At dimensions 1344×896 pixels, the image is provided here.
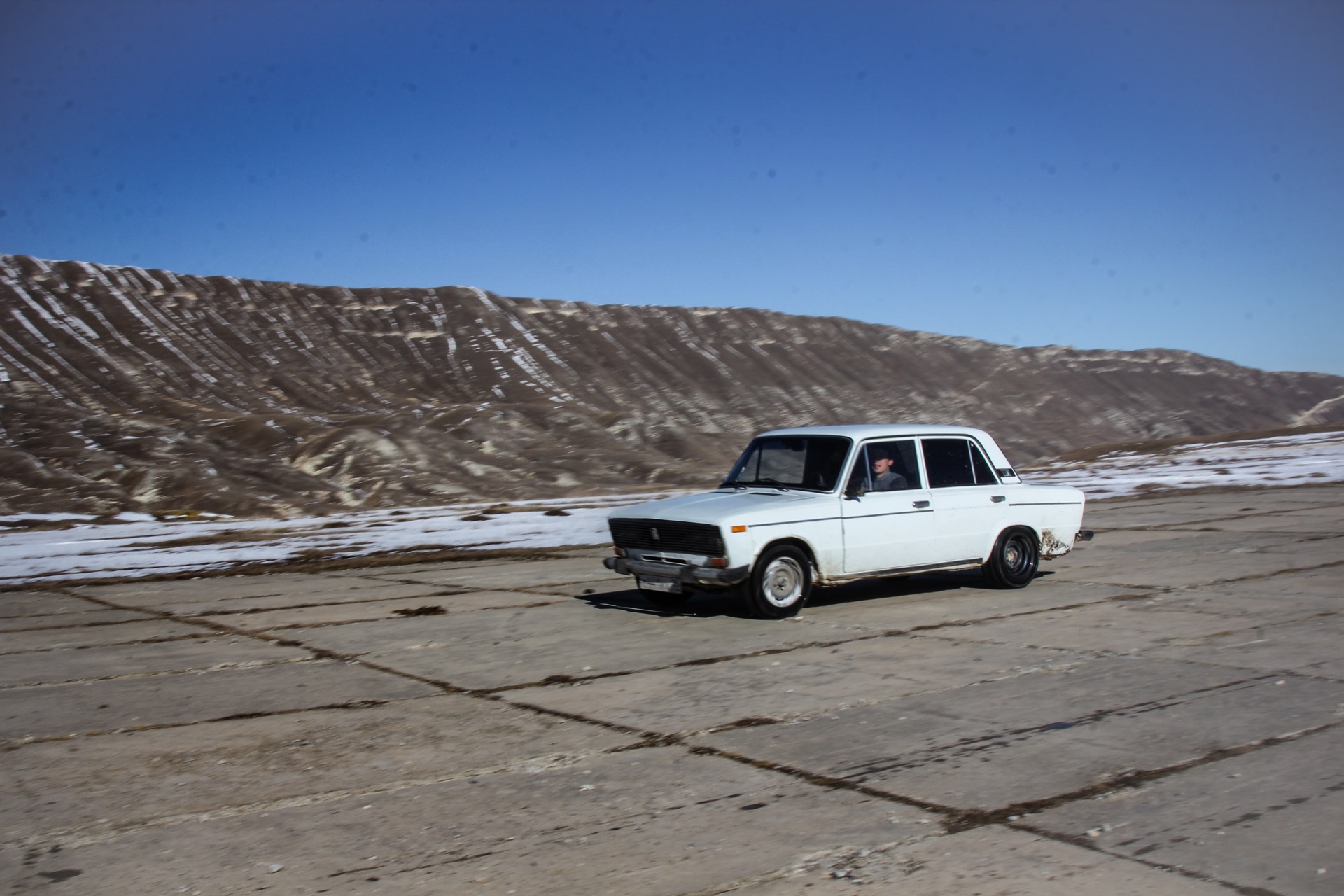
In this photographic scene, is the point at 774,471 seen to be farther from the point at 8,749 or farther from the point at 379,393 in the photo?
the point at 379,393

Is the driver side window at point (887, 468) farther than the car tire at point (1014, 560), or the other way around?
the car tire at point (1014, 560)

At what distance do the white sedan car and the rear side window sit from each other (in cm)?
1

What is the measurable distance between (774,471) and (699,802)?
6186mm

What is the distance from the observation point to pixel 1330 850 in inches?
164

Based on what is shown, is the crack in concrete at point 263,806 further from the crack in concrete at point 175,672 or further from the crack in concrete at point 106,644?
the crack in concrete at point 106,644

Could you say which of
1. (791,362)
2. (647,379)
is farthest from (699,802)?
(791,362)

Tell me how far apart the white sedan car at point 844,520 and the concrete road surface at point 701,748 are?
449 millimetres

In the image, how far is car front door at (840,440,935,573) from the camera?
33.6 ft

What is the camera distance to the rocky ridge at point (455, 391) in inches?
1722

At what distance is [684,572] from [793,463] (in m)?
1.75

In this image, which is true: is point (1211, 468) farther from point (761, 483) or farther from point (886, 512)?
point (761, 483)

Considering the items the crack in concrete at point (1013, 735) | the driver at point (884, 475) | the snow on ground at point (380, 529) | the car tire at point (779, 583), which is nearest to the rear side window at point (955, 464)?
the driver at point (884, 475)

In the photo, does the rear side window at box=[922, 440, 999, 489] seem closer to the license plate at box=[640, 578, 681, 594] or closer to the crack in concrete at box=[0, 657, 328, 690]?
the license plate at box=[640, 578, 681, 594]

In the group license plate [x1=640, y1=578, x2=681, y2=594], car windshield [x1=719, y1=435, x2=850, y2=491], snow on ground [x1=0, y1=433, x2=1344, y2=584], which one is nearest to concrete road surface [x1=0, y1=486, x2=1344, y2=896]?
license plate [x1=640, y1=578, x2=681, y2=594]
